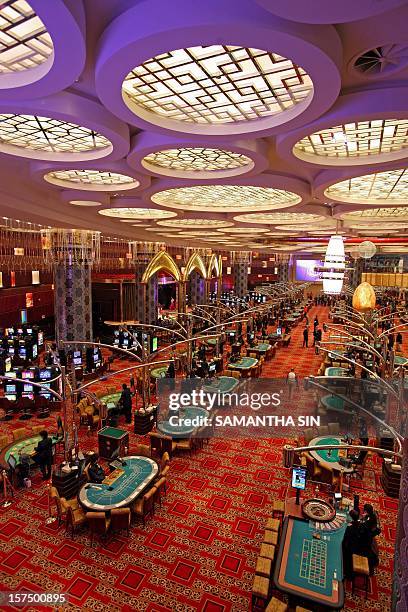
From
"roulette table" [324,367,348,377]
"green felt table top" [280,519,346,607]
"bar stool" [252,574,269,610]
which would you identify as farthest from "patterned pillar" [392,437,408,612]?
"roulette table" [324,367,348,377]

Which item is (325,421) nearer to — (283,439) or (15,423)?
(283,439)

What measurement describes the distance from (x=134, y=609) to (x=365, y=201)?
11.0 meters

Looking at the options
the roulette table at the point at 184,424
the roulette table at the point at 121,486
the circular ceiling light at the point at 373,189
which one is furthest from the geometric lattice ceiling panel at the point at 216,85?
the roulette table at the point at 184,424

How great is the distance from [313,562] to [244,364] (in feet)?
42.2

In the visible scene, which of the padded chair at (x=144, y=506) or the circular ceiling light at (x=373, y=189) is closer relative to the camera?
the padded chair at (x=144, y=506)

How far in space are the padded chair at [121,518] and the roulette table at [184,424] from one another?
3641 millimetres

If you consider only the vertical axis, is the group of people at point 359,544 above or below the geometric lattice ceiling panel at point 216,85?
below

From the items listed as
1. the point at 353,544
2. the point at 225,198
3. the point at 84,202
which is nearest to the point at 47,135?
the point at 84,202

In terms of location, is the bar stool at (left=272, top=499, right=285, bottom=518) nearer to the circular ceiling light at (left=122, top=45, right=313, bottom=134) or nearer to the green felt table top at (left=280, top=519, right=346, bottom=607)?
the green felt table top at (left=280, top=519, right=346, bottom=607)

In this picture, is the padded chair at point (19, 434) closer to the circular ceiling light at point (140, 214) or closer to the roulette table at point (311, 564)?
the circular ceiling light at point (140, 214)

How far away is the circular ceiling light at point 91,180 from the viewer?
30.0ft

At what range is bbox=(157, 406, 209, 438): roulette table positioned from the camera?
38.0 ft

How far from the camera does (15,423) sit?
13.6 meters

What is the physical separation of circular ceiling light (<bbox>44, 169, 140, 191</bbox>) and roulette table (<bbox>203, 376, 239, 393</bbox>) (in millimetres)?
8863
